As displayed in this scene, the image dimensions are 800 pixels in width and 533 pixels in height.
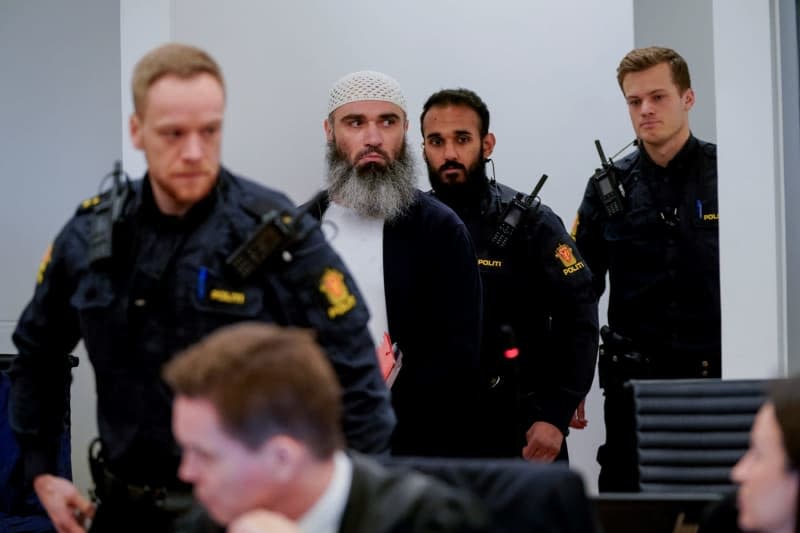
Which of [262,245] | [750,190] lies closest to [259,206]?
[262,245]

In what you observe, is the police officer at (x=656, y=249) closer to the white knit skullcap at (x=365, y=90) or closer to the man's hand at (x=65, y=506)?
the white knit skullcap at (x=365, y=90)

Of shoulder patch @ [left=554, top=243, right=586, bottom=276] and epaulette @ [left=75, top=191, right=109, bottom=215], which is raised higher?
epaulette @ [left=75, top=191, right=109, bottom=215]

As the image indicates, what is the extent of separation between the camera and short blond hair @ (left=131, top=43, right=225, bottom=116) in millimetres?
2451

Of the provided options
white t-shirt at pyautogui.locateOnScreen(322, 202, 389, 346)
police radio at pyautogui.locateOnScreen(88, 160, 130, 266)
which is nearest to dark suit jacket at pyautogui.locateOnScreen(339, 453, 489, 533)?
police radio at pyautogui.locateOnScreen(88, 160, 130, 266)

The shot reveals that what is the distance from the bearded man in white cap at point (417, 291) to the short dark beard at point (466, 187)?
543 mm

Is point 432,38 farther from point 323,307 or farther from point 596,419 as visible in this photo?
point 323,307

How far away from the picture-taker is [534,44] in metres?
4.95

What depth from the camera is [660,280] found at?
4.41 meters

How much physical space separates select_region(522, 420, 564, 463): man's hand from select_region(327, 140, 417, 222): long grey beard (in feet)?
3.24

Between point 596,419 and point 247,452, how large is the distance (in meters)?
3.65

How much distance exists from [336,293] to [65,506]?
2.50ft

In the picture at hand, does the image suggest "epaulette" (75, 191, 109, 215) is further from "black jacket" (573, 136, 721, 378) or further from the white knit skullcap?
"black jacket" (573, 136, 721, 378)

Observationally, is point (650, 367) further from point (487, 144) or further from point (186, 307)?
point (186, 307)

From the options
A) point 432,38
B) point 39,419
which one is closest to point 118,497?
point 39,419
